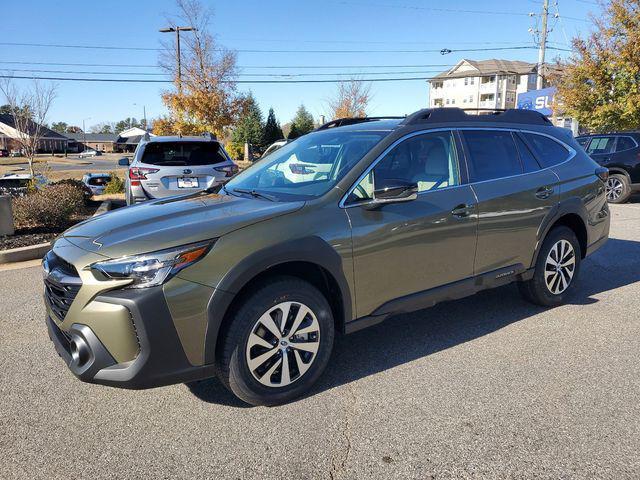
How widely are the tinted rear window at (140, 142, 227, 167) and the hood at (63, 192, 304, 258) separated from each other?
183 inches

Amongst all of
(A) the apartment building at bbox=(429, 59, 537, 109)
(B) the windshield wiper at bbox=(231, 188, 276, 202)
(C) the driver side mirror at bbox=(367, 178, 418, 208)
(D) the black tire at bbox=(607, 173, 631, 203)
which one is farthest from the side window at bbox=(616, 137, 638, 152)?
(A) the apartment building at bbox=(429, 59, 537, 109)

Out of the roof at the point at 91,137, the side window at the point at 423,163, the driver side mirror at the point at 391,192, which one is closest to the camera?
the driver side mirror at the point at 391,192

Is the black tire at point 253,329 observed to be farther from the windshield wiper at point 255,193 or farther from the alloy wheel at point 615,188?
the alloy wheel at point 615,188

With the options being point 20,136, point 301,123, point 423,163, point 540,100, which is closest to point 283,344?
point 423,163

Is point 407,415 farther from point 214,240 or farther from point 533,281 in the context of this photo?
point 533,281

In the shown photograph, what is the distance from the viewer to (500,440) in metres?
2.75

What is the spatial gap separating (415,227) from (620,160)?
470 inches

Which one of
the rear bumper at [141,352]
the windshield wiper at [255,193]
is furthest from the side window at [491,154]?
the rear bumper at [141,352]

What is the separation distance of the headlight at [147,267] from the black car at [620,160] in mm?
13201

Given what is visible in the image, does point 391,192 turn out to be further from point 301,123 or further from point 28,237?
point 301,123

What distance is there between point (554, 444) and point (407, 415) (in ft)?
2.62

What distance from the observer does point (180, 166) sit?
800cm

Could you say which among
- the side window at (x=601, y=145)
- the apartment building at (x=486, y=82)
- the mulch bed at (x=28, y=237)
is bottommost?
the mulch bed at (x=28, y=237)

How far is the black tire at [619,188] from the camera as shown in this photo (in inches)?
506
